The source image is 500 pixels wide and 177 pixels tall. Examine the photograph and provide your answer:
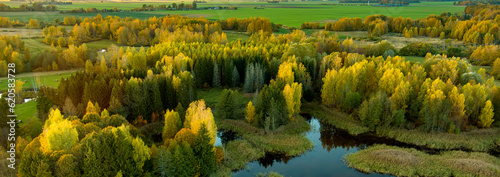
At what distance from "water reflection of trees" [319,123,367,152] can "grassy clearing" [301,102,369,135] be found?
144 cm

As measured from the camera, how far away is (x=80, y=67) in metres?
101

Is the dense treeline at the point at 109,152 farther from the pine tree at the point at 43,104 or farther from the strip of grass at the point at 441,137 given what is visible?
the strip of grass at the point at 441,137

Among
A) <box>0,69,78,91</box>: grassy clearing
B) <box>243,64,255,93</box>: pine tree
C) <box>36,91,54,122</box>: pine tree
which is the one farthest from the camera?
<box>0,69,78,91</box>: grassy clearing

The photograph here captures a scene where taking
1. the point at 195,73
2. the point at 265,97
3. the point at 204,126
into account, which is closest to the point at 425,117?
the point at 265,97

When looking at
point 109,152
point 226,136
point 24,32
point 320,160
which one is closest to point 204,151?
point 109,152

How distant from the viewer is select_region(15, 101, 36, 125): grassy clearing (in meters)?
59.2

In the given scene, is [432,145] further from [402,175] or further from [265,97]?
[265,97]

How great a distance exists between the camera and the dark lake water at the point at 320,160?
45156 mm

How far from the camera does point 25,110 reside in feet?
206

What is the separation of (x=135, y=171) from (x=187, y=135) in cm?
726

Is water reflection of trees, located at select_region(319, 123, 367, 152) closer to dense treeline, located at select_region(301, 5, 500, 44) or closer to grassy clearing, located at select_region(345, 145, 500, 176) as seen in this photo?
grassy clearing, located at select_region(345, 145, 500, 176)

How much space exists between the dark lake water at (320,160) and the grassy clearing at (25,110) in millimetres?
34286

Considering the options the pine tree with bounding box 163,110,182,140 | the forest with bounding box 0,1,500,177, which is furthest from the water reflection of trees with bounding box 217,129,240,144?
the pine tree with bounding box 163,110,182,140

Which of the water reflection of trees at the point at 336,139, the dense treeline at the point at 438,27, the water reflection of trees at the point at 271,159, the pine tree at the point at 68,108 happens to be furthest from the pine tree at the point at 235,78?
the dense treeline at the point at 438,27
